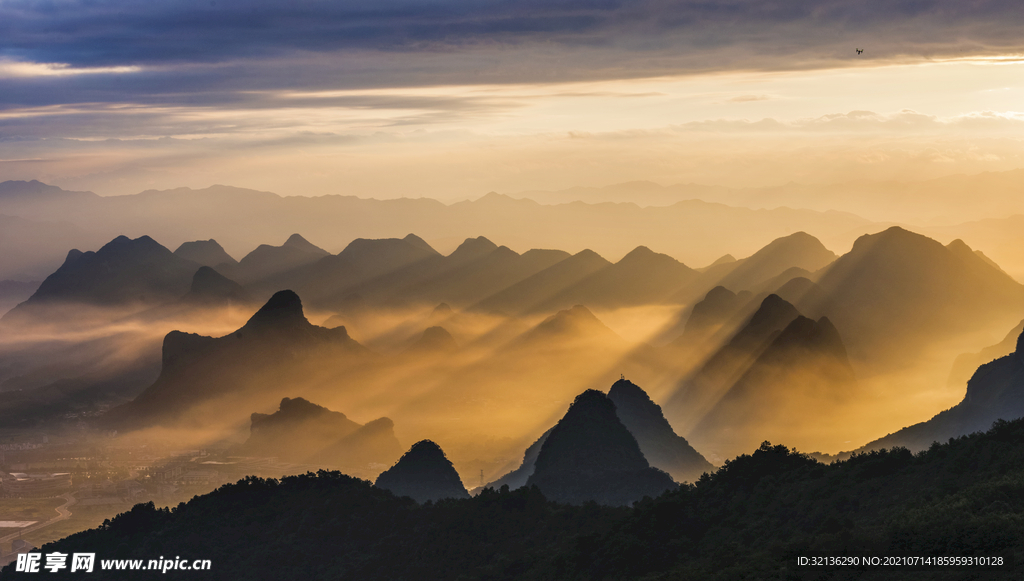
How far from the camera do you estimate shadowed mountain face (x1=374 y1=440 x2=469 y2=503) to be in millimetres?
92375

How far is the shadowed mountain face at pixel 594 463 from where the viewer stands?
81.1 meters

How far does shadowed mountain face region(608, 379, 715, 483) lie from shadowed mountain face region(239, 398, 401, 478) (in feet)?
167

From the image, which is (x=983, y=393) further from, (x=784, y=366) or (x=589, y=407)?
(x=784, y=366)

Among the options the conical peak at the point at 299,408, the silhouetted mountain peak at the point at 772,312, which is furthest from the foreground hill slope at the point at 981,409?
the conical peak at the point at 299,408

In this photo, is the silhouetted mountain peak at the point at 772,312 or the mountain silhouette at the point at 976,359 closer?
the mountain silhouette at the point at 976,359

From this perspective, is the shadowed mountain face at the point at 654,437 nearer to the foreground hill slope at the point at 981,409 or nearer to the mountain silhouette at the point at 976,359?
the foreground hill slope at the point at 981,409

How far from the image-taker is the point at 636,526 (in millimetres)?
55750

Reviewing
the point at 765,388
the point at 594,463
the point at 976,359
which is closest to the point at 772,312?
the point at 765,388

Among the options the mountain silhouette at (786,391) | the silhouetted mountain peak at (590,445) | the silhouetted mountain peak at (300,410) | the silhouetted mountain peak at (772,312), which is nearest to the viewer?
the silhouetted mountain peak at (590,445)

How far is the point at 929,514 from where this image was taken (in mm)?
40844

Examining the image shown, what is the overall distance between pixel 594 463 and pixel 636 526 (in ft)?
95.3

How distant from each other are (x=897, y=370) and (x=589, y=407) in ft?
431

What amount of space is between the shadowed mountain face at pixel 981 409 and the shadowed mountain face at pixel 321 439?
79.1 m

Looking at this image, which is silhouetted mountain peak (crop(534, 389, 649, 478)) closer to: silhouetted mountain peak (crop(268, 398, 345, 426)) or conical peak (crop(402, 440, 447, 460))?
conical peak (crop(402, 440, 447, 460))
